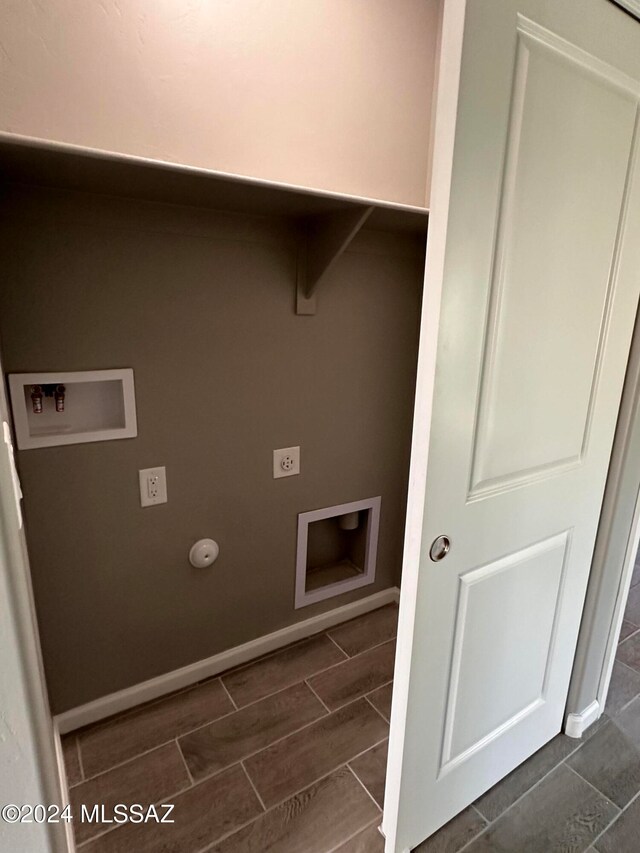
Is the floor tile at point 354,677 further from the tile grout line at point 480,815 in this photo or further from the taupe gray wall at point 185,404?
the tile grout line at point 480,815

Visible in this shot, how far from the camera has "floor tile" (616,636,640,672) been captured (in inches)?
85.0

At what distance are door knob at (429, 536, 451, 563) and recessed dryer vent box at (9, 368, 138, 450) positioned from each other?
3.43 feet

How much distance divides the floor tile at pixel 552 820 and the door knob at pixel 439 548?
3.11 ft

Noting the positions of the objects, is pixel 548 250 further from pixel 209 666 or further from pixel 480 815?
pixel 209 666

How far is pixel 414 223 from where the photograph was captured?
1.81 m

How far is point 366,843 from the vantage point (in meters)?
1.42

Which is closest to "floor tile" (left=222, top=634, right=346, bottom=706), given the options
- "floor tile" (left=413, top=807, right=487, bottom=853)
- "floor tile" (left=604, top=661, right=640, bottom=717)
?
"floor tile" (left=413, top=807, right=487, bottom=853)

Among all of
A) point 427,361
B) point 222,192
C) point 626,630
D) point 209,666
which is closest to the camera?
point 427,361

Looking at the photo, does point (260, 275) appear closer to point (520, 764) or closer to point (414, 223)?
point (414, 223)

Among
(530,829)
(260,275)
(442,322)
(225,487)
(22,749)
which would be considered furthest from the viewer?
(225,487)

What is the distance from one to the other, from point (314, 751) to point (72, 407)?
56.1 inches

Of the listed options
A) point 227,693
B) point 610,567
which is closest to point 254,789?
point 227,693

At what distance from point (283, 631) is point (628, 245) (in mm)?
1923

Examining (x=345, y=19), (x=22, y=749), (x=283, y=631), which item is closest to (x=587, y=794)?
(x=283, y=631)
